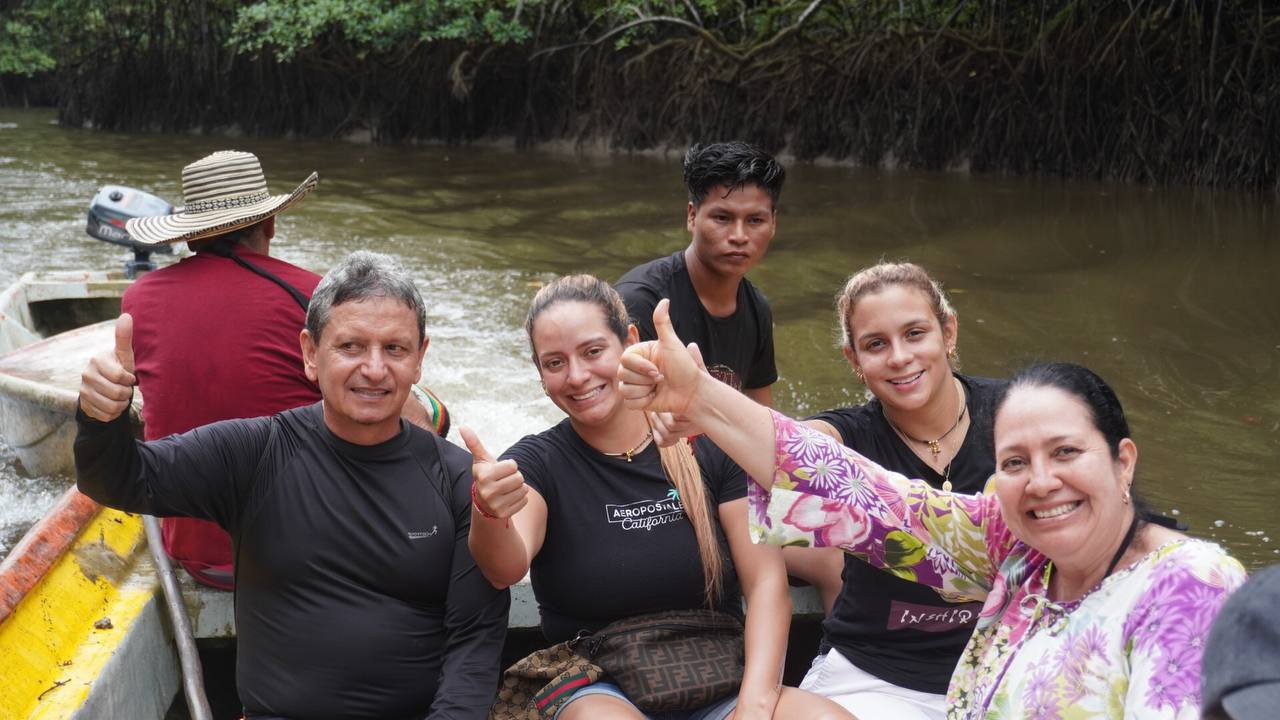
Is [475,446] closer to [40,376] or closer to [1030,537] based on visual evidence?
[1030,537]

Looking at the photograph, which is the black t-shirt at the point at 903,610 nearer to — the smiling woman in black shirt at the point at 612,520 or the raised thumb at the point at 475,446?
the smiling woman in black shirt at the point at 612,520

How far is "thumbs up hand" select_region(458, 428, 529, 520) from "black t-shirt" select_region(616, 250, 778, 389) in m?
1.21

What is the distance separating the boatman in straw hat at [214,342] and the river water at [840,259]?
7.03 feet

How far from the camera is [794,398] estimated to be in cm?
587

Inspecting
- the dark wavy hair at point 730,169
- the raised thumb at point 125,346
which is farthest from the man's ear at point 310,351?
the dark wavy hair at point 730,169

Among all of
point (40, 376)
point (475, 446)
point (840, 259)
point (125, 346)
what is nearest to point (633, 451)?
point (475, 446)

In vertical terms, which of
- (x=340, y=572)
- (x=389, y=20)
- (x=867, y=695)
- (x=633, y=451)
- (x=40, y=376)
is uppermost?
(x=389, y=20)

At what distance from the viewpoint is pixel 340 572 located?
2.24m

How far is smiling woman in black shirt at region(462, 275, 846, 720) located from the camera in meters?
2.34

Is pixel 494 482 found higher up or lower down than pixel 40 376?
higher up

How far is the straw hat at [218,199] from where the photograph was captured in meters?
2.94

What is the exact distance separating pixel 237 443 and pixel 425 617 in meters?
0.47

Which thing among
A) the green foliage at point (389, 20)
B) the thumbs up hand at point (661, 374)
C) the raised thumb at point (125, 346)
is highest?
the green foliage at point (389, 20)

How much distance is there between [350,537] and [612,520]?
1.62 ft
